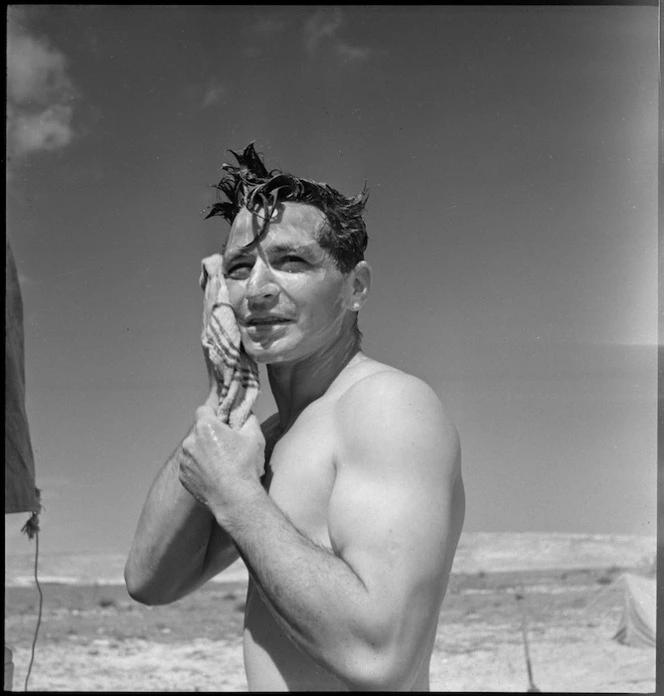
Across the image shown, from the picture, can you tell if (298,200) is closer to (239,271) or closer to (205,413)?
(239,271)

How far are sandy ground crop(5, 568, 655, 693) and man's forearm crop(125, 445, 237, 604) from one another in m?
6.34

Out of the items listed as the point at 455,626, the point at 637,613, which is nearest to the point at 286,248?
the point at 637,613

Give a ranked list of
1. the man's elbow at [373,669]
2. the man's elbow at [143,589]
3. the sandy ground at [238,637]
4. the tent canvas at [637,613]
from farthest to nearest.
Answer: the sandy ground at [238,637] < the tent canvas at [637,613] < the man's elbow at [143,589] < the man's elbow at [373,669]

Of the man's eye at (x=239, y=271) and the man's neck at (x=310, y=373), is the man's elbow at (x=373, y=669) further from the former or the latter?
the man's eye at (x=239, y=271)

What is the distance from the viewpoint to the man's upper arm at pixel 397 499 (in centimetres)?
161

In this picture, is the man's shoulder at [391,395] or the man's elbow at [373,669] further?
the man's shoulder at [391,395]

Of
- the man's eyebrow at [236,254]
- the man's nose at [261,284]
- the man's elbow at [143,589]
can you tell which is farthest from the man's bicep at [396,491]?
the man's elbow at [143,589]

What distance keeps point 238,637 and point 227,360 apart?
8631mm

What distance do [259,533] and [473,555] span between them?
908 centimetres

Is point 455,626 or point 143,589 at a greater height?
point 143,589

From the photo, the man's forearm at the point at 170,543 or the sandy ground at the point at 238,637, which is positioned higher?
the man's forearm at the point at 170,543

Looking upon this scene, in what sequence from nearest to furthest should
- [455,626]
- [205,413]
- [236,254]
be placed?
[205,413], [236,254], [455,626]

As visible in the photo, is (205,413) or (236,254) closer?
(205,413)

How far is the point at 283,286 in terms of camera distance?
192cm
